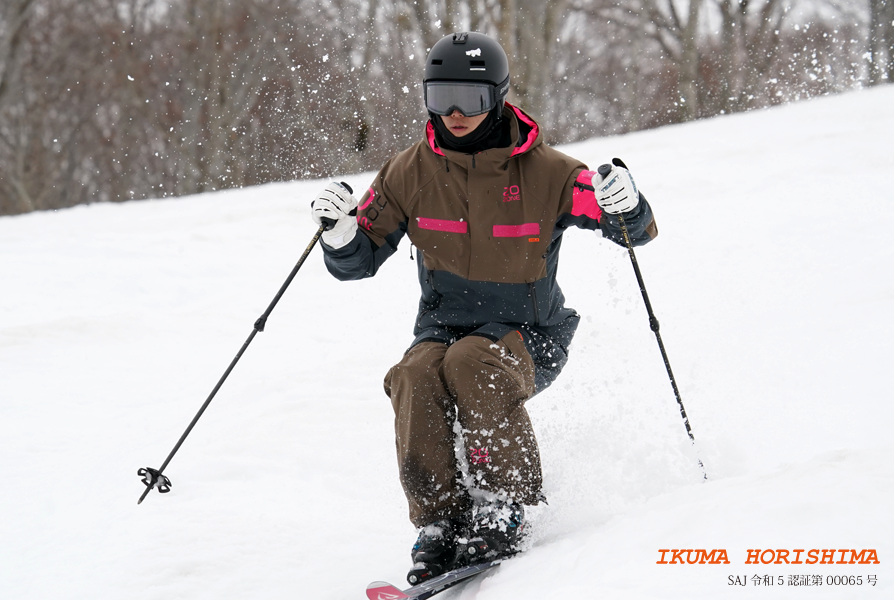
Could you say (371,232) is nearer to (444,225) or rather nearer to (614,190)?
(444,225)

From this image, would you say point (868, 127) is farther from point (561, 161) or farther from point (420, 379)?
point (420, 379)

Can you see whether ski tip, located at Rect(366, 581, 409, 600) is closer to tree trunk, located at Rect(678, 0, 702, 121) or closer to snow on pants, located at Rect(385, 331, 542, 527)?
snow on pants, located at Rect(385, 331, 542, 527)

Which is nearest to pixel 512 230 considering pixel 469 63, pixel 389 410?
pixel 469 63

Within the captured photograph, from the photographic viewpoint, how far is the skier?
246 centimetres

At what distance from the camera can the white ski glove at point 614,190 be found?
252 centimetres

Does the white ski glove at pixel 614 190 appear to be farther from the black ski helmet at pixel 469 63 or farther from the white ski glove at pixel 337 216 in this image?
the white ski glove at pixel 337 216

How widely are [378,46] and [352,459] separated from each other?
60.0 ft

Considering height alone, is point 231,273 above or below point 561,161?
above

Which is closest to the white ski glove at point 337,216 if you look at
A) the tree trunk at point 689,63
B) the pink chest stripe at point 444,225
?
the pink chest stripe at point 444,225

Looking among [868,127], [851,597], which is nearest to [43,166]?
[868,127]

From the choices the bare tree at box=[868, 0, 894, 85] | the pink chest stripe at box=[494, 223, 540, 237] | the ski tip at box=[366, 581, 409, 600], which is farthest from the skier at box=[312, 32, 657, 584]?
the bare tree at box=[868, 0, 894, 85]

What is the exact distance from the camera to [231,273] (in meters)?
6.63

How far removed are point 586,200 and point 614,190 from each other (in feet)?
0.56

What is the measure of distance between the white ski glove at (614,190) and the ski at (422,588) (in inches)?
49.4
